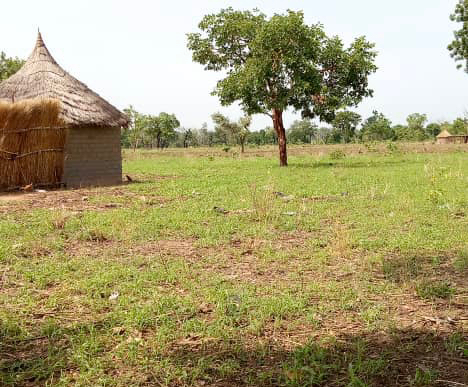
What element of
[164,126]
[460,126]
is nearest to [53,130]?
[164,126]

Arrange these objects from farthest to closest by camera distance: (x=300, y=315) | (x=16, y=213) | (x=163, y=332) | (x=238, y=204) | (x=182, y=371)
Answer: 1. (x=238, y=204)
2. (x=16, y=213)
3. (x=300, y=315)
4. (x=163, y=332)
5. (x=182, y=371)

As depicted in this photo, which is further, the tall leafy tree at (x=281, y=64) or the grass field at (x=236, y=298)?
the tall leafy tree at (x=281, y=64)

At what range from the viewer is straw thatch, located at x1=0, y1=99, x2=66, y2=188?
1179 centimetres

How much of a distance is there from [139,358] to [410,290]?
8.30ft

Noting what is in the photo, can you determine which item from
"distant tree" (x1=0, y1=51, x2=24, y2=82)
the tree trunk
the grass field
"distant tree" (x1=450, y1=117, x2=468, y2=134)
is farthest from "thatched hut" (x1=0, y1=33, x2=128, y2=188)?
"distant tree" (x1=450, y1=117, x2=468, y2=134)

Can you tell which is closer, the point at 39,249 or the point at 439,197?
the point at 39,249

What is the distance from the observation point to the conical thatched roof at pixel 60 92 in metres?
14.0

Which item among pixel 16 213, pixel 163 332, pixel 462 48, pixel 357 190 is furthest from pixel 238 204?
pixel 462 48

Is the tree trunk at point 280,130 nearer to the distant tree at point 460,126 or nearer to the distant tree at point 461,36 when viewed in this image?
the distant tree at point 461,36

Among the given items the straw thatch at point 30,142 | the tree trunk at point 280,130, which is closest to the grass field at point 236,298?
the straw thatch at point 30,142

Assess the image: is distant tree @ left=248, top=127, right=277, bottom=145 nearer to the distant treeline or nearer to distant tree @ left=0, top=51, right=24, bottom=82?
the distant treeline

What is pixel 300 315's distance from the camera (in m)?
3.63

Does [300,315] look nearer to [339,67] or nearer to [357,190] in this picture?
[357,190]

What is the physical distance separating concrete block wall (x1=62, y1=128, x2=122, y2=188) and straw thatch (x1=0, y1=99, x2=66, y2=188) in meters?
0.75
